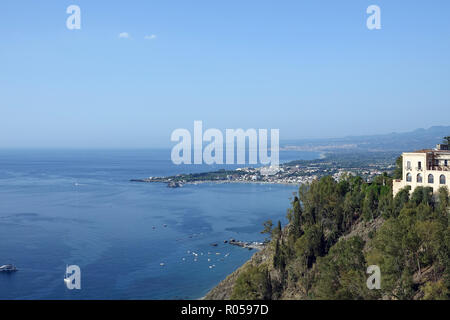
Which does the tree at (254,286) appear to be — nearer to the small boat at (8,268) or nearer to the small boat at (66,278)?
the small boat at (66,278)

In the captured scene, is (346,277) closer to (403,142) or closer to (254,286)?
(254,286)

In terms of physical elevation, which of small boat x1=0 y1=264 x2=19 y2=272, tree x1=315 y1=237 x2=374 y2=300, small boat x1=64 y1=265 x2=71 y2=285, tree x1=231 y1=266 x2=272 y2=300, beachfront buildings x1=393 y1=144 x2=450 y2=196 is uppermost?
beachfront buildings x1=393 y1=144 x2=450 y2=196

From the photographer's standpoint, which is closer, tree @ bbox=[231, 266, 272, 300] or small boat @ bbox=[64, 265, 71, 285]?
tree @ bbox=[231, 266, 272, 300]

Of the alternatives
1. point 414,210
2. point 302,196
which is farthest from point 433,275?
point 302,196

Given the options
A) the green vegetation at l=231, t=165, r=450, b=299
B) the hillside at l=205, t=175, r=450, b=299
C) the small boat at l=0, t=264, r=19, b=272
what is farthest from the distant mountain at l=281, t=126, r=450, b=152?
the small boat at l=0, t=264, r=19, b=272

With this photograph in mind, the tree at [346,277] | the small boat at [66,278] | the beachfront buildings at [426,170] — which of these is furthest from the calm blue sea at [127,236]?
the beachfront buildings at [426,170]

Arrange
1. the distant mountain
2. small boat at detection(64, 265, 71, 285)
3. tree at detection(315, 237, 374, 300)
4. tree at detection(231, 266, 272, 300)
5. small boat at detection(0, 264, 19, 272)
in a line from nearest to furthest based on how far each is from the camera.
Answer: tree at detection(315, 237, 374, 300) < tree at detection(231, 266, 272, 300) < small boat at detection(64, 265, 71, 285) < small boat at detection(0, 264, 19, 272) < the distant mountain

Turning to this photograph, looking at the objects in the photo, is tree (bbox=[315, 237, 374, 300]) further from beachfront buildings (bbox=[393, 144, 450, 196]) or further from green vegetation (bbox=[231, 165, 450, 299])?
beachfront buildings (bbox=[393, 144, 450, 196])
